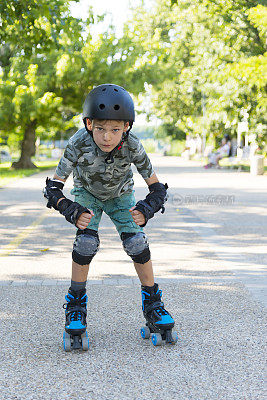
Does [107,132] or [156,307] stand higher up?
[107,132]

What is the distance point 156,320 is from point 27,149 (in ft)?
88.9

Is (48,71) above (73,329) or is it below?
above

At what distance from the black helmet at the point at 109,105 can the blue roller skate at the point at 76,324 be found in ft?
3.46

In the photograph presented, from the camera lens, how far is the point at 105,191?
11.6ft

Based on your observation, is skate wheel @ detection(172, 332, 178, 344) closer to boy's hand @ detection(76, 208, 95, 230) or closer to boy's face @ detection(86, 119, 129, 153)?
boy's hand @ detection(76, 208, 95, 230)

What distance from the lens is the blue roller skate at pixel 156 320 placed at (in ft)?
11.3

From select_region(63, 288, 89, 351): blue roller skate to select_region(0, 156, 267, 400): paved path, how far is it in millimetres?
66

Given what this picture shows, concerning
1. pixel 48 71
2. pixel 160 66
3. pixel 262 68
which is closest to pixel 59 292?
pixel 262 68

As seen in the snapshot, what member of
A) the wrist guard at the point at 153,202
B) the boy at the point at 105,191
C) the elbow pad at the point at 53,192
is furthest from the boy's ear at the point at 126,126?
the elbow pad at the point at 53,192

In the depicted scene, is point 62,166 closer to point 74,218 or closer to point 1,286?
point 74,218

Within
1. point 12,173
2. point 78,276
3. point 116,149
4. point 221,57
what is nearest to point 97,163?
Result: point 116,149

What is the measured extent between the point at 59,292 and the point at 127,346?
1.39m

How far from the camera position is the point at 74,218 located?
328 cm

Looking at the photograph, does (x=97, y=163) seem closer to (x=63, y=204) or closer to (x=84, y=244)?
(x=63, y=204)
